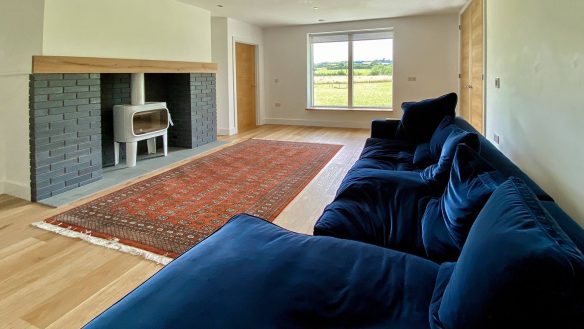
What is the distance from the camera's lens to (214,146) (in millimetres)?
6000

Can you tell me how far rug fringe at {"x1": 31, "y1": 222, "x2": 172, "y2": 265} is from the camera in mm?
2355

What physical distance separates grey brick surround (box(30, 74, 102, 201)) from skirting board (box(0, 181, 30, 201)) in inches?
4.3

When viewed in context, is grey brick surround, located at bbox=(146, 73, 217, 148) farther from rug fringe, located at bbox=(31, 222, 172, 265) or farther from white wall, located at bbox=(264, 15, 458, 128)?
rug fringe, located at bbox=(31, 222, 172, 265)

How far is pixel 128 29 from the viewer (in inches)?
175

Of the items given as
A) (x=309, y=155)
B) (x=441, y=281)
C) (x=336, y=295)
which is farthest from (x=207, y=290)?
(x=309, y=155)

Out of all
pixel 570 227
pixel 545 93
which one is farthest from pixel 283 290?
pixel 545 93

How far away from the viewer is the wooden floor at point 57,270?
1853mm

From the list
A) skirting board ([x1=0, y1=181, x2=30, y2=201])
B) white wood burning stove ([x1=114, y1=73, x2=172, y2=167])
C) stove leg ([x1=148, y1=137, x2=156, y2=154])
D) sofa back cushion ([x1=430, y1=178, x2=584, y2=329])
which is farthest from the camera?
stove leg ([x1=148, y1=137, x2=156, y2=154])

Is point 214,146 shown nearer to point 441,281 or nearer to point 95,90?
point 95,90

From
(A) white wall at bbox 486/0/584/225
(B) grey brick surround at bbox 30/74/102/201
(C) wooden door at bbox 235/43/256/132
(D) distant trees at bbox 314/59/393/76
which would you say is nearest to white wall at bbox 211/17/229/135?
(C) wooden door at bbox 235/43/256/132

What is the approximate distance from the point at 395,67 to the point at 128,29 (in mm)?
5132

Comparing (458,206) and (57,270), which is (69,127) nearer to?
(57,270)

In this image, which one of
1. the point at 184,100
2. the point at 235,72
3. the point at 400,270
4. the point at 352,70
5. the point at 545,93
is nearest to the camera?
the point at 400,270

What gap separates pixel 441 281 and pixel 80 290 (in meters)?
1.86
